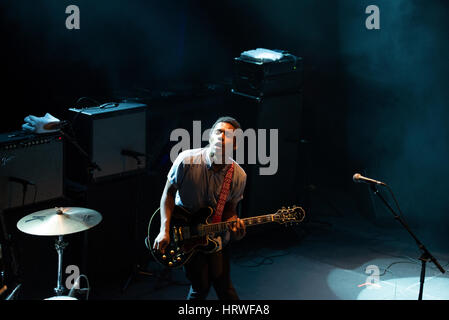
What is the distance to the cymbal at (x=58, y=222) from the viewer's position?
4.00m

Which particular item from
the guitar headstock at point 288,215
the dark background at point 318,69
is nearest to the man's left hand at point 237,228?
the guitar headstock at point 288,215

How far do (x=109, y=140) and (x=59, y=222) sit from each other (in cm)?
105

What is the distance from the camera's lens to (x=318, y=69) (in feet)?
24.0

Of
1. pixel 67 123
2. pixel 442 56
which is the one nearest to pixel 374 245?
pixel 442 56

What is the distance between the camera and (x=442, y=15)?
625cm

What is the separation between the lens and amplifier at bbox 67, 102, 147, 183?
4.83m

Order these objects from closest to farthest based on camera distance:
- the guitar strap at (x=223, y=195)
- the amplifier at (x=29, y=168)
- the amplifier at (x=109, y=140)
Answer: the guitar strap at (x=223, y=195) < the amplifier at (x=29, y=168) < the amplifier at (x=109, y=140)

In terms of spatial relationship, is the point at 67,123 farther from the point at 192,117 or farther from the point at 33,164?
the point at 192,117

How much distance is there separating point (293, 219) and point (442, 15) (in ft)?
11.2

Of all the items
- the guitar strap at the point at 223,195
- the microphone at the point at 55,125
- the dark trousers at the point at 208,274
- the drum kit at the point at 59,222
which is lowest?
the dark trousers at the point at 208,274

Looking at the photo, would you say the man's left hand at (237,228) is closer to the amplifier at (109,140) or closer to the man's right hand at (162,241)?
the man's right hand at (162,241)

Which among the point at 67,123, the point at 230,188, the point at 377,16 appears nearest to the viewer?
the point at 230,188

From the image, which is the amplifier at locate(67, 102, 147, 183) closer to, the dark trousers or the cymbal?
the cymbal

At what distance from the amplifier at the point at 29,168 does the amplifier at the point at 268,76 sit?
6.51 ft
